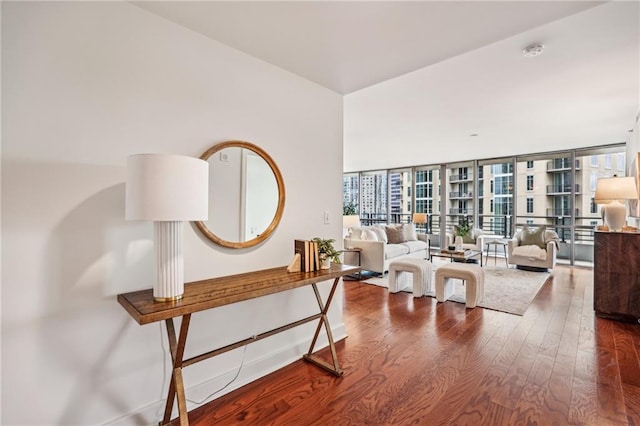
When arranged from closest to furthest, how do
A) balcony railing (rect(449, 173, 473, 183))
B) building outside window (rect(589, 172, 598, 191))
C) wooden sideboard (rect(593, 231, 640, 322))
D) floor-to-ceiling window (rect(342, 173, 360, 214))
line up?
1. wooden sideboard (rect(593, 231, 640, 322))
2. building outside window (rect(589, 172, 598, 191))
3. balcony railing (rect(449, 173, 473, 183))
4. floor-to-ceiling window (rect(342, 173, 360, 214))

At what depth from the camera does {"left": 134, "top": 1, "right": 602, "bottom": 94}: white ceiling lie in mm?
1677

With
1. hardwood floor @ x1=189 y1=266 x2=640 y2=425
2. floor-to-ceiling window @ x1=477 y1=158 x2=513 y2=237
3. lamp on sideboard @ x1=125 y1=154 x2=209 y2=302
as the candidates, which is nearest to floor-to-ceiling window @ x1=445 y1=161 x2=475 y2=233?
floor-to-ceiling window @ x1=477 y1=158 x2=513 y2=237

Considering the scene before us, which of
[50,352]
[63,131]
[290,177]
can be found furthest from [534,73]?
[50,352]

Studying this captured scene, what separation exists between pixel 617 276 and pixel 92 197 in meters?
4.96

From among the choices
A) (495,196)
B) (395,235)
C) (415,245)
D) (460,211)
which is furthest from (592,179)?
(395,235)

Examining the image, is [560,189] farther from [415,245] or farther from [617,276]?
[617,276]

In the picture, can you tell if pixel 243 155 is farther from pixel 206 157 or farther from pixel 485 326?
pixel 485 326

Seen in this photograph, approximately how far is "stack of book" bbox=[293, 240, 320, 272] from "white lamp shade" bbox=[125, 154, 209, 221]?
3.08ft

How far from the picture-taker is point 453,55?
220cm

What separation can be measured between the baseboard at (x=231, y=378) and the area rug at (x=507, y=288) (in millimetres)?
2355

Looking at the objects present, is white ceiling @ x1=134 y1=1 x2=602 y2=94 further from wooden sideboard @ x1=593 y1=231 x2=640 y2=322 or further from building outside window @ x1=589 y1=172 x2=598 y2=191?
building outside window @ x1=589 y1=172 x2=598 y2=191

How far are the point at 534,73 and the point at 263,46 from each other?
2.59 m

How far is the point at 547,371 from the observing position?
2.30m

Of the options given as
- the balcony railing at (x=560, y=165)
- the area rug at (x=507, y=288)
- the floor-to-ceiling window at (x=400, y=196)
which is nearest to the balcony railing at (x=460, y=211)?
the floor-to-ceiling window at (x=400, y=196)
